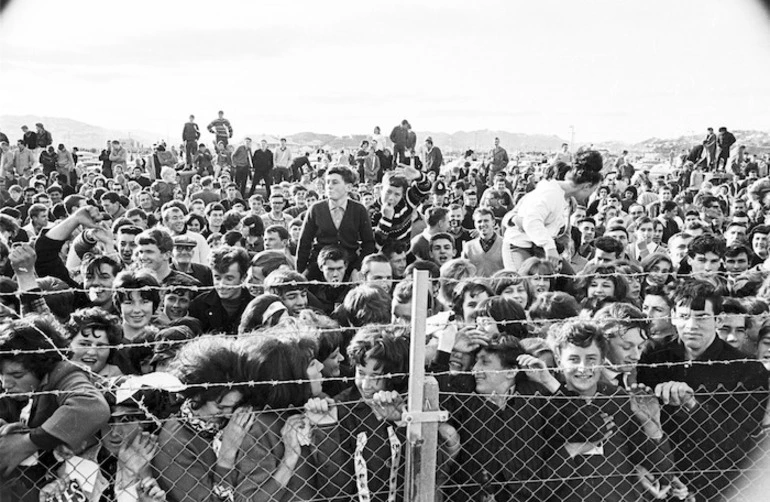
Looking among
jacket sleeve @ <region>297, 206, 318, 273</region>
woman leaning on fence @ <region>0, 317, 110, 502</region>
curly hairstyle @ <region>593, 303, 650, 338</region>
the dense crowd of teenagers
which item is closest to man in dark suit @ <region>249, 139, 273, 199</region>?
jacket sleeve @ <region>297, 206, 318, 273</region>

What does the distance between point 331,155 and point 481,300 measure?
18662mm

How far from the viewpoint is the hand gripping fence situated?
114 inches

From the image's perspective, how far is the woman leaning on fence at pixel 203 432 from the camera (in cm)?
294

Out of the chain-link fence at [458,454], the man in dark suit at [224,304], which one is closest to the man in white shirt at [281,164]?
the man in dark suit at [224,304]

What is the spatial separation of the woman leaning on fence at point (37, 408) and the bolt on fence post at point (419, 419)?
1070 mm

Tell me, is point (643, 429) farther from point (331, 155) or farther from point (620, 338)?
point (331, 155)

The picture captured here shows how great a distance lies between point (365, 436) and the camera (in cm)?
315

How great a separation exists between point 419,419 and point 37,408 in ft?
4.43

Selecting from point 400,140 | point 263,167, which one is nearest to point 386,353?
point 263,167

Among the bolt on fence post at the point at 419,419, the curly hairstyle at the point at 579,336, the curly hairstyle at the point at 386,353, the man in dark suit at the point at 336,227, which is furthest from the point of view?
the man in dark suit at the point at 336,227

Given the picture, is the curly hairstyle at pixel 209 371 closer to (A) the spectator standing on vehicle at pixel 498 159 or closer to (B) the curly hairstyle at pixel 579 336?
(B) the curly hairstyle at pixel 579 336

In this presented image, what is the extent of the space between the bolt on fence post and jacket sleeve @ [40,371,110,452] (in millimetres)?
1068

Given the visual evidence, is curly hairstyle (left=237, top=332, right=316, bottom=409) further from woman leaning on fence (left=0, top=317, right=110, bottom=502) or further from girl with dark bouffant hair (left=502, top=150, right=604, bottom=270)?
girl with dark bouffant hair (left=502, top=150, right=604, bottom=270)

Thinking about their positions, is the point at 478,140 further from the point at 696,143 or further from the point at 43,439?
the point at 43,439
